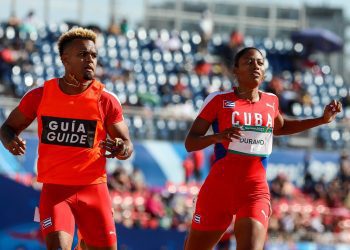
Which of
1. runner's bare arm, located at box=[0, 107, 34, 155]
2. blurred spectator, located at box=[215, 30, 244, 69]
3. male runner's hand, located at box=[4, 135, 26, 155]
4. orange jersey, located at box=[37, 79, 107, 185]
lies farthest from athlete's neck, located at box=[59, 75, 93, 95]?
blurred spectator, located at box=[215, 30, 244, 69]

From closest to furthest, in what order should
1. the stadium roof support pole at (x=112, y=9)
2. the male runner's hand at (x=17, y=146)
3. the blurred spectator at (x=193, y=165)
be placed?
the male runner's hand at (x=17, y=146) → the blurred spectator at (x=193, y=165) → the stadium roof support pole at (x=112, y=9)

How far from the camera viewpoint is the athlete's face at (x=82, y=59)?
9633 mm

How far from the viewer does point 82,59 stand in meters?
9.66

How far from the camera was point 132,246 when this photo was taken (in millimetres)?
18906

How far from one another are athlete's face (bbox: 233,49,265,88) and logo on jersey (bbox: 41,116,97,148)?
1515mm

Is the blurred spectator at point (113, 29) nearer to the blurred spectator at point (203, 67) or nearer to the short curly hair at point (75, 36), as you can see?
the blurred spectator at point (203, 67)

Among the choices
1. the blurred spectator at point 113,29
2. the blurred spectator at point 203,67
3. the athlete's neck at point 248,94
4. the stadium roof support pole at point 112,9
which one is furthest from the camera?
the stadium roof support pole at point 112,9

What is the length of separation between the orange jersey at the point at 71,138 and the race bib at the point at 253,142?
1.25 m

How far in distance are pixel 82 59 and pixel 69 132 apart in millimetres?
644

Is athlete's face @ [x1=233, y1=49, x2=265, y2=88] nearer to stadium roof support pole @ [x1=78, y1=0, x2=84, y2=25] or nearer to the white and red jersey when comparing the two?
the white and red jersey

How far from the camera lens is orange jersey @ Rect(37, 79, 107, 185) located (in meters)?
9.57

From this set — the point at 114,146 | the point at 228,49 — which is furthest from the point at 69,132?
the point at 228,49

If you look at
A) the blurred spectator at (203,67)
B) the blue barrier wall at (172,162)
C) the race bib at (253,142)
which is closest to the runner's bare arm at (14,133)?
the race bib at (253,142)

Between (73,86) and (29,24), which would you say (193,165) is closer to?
(29,24)
